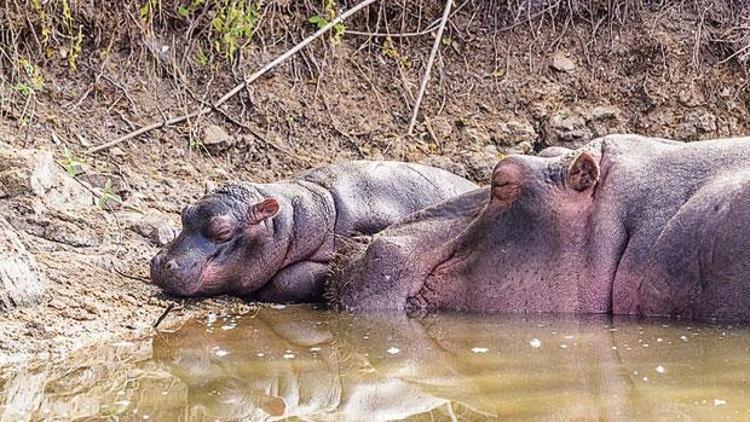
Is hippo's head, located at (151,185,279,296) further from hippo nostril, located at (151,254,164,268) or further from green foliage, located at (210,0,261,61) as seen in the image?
green foliage, located at (210,0,261,61)

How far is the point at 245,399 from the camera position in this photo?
3.28 metres

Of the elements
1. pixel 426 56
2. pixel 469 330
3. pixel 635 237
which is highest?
pixel 426 56

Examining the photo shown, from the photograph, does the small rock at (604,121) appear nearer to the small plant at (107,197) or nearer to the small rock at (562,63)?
the small rock at (562,63)

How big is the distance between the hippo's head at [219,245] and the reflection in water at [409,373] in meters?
0.81

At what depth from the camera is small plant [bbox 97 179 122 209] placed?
19.9 ft

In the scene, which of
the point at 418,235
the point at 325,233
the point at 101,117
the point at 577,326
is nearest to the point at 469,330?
the point at 577,326

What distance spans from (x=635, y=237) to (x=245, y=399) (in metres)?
1.85

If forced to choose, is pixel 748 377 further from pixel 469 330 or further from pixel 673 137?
pixel 673 137

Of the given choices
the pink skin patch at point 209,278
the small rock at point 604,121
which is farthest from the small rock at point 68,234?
the small rock at point 604,121

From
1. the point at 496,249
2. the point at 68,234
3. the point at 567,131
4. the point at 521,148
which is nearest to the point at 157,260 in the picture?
the point at 68,234

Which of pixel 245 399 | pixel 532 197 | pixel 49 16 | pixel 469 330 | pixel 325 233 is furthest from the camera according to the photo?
pixel 49 16

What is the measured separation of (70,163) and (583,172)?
2880 mm

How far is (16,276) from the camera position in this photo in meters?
4.48

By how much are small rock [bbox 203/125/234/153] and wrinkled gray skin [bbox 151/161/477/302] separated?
4.89 ft
